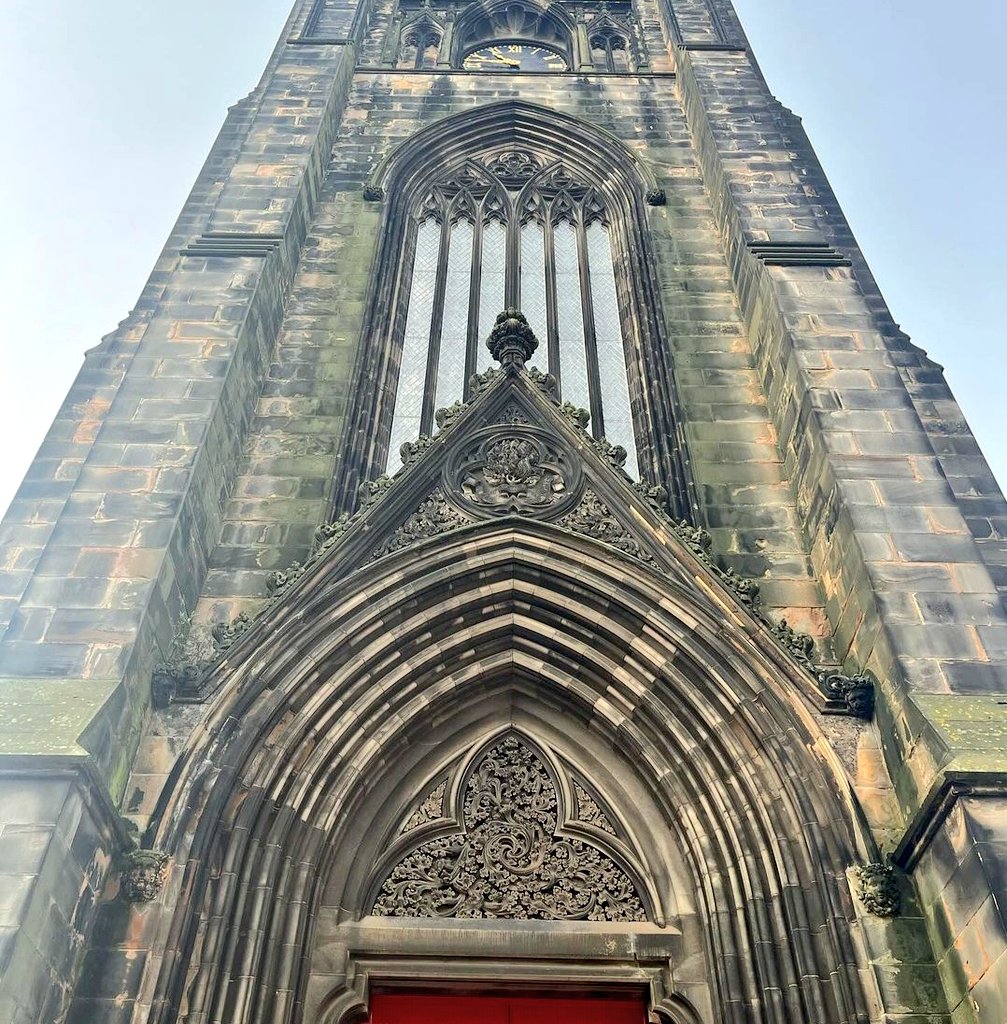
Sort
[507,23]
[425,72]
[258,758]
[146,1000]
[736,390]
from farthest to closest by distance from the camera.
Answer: [507,23] < [425,72] < [736,390] < [258,758] < [146,1000]

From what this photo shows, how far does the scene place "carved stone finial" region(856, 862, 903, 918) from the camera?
636 centimetres

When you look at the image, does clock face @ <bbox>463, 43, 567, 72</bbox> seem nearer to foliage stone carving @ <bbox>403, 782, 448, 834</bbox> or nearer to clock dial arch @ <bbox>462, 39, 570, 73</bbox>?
clock dial arch @ <bbox>462, 39, 570, 73</bbox>

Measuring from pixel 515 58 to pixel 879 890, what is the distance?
1509 centimetres

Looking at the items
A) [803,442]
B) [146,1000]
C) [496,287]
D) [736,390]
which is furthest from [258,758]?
[496,287]

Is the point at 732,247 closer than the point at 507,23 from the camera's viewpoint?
Yes

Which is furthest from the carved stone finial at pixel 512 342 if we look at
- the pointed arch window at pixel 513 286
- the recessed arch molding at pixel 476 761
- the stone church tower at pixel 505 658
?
the recessed arch molding at pixel 476 761

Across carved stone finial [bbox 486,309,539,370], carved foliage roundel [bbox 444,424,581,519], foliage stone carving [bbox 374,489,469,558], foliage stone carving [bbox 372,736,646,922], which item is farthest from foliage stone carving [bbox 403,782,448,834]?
carved stone finial [bbox 486,309,539,370]

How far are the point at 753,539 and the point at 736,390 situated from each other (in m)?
2.08

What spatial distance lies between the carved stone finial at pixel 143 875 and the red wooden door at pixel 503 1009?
70.4 inches

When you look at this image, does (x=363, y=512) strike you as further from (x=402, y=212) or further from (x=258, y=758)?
(x=402, y=212)

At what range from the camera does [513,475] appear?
30.1 feet

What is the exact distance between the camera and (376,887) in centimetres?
750

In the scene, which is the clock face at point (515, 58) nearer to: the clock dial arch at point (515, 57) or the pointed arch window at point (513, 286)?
the clock dial arch at point (515, 57)

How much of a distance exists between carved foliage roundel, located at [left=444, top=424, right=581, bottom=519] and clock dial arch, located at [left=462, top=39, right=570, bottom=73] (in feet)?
31.3
